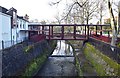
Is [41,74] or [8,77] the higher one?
[8,77]

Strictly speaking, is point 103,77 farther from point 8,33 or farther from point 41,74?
point 8,33

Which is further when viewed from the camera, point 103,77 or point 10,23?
point 10,23

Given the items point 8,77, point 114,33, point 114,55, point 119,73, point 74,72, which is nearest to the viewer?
point 119,73

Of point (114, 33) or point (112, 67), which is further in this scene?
point (114, 33)

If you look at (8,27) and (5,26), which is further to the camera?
(8,27)

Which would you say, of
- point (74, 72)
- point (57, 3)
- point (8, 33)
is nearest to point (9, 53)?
point (74, 72)

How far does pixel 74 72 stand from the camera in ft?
63.2

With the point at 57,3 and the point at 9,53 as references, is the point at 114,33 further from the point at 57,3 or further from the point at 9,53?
the point at 9,53

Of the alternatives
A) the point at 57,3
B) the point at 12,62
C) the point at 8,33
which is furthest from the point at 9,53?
the point at 8,33

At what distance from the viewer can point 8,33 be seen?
24234mm

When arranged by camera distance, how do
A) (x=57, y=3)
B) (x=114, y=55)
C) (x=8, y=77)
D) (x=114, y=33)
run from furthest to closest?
(x=57, y=3)
(x=114, y=33)
(x=114, y=55)
(x=8, y=77)

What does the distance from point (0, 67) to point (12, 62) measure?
211 cm

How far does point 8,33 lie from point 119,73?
1645 centimetres

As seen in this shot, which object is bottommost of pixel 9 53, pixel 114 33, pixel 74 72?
pixel 74 72
